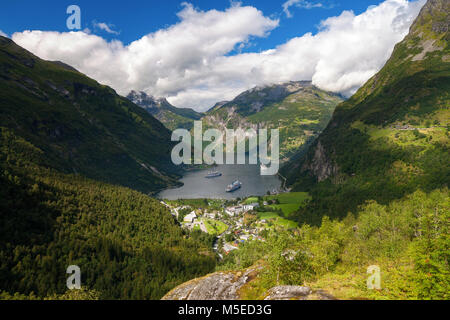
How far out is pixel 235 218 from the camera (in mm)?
160500

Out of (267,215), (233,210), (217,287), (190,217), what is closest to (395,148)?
(267,215)

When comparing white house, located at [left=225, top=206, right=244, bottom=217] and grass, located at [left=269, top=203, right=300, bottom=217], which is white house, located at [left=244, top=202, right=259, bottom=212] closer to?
white house, located at [left=225, top=206, right=244, bottom=217]

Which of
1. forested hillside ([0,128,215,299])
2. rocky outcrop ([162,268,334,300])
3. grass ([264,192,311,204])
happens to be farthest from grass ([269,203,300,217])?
rocky outcrop ([162,268,334,300])

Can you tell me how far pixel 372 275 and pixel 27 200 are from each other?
129 meters

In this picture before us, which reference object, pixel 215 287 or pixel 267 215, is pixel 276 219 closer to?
pixel 267 215

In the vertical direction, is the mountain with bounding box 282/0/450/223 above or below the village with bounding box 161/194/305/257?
above

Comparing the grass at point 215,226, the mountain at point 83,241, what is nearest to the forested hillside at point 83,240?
the mountain at point 83,241

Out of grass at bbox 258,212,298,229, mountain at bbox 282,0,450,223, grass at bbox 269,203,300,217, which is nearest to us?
mountain at bbox 282,0,450,223

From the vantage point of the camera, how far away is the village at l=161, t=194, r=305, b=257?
5004 inches

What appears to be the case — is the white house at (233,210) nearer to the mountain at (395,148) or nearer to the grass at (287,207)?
the grass at (287,207)

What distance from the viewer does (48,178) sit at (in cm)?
12794

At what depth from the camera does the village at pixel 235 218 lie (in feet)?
417

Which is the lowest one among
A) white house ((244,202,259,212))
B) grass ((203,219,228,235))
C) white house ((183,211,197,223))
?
grass ((203,219,228,235))

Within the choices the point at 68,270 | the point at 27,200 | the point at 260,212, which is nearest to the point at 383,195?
the point at 260,212
